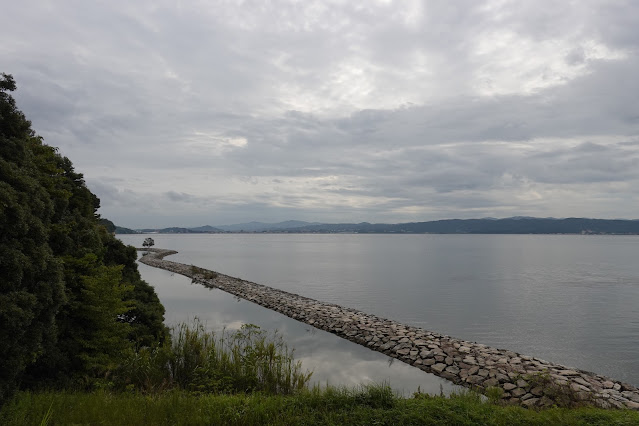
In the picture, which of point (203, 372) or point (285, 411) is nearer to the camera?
point (285, 411)

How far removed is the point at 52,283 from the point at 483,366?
15642 millimetres

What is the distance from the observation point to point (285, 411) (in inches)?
326

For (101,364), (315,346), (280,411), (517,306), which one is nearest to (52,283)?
(101,364)

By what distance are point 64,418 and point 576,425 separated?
1052 centimetres

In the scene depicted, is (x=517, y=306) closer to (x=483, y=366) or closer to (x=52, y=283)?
(x=483, y=366)

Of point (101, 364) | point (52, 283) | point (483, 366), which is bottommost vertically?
point (483, 366)

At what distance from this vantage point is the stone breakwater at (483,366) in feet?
40.4

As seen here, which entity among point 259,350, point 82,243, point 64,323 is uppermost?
point 82,243

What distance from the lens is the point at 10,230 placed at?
22.5 ft

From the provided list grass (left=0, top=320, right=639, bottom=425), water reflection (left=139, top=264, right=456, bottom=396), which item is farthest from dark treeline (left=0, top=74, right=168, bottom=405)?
water reflection (left=139, top=264, right=456, bottom=396)

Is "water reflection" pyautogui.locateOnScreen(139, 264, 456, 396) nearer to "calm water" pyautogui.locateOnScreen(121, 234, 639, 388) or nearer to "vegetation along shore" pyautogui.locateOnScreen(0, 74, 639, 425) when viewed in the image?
"calm water" pyautogui.locateOnScreen(121, 234, 639, 388)

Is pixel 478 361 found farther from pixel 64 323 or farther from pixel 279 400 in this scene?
pixel 64 323

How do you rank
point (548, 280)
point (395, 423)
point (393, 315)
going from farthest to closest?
1. point (548, 280)
2. point (393, 315)
3. point (395, 423)

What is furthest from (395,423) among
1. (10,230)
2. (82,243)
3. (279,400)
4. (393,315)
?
(393,315)
